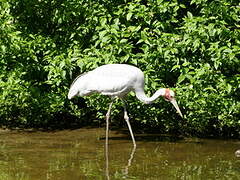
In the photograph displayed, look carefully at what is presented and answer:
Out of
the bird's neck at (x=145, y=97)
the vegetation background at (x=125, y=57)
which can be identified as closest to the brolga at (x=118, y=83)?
the bird's neck at (x=145, y=97)

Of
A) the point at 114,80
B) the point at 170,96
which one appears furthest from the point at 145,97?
the point at 114,80

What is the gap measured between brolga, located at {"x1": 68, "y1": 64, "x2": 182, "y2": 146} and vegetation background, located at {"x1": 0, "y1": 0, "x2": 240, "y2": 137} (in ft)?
1.34

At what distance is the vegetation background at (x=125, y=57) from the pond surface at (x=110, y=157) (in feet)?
1.24

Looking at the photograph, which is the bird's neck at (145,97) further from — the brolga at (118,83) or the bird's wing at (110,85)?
the bird's wing at (110,85)

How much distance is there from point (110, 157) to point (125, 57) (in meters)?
1.82

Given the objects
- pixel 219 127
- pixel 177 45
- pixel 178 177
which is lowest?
pixel 178 177

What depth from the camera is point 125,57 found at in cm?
848

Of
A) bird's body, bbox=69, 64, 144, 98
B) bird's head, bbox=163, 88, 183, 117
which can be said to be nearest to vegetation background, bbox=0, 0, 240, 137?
bird's head, bbox=163, 88, 183, 117

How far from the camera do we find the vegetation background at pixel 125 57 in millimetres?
8195

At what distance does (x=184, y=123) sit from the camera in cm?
866

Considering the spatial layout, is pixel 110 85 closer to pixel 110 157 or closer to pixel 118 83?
pixel 118 83

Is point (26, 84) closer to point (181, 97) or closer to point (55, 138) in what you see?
point (55, 138)

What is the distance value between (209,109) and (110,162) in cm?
189

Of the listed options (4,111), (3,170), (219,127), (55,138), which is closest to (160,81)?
(219,127)
